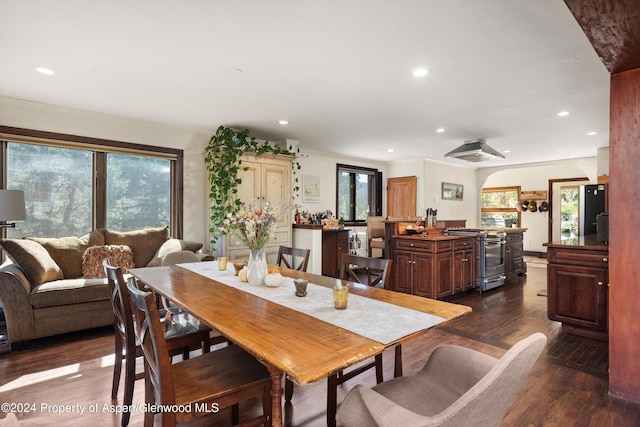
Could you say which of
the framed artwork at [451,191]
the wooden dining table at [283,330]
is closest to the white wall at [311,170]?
the framed artwork at [451,191]

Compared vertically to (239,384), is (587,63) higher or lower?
higher

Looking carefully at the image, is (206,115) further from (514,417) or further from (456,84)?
(514,417)

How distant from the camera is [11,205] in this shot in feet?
10.3

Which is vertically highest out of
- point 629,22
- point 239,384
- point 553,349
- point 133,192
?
point 629,22

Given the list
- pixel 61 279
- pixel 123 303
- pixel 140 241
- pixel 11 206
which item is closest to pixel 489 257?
pixel 140 241

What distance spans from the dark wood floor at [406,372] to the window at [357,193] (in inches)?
154

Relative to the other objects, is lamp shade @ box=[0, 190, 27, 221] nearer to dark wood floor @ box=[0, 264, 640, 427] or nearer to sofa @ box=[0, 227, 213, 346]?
sofa @ box=[0, 227, 213, 346]

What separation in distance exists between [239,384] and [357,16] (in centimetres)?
208

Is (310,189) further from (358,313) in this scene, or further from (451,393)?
(451,393)

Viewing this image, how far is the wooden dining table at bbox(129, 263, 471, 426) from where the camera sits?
3.51 feet

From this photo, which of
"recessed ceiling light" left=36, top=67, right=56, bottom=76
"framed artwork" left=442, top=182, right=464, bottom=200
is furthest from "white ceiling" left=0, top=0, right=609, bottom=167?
"framed artwork" left=442, top=182, right=464, bottom=200

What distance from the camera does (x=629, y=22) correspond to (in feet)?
5.23

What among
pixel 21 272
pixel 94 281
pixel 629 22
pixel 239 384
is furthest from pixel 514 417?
pixel 21 272

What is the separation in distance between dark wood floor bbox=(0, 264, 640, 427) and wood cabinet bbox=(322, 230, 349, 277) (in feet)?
8.76
